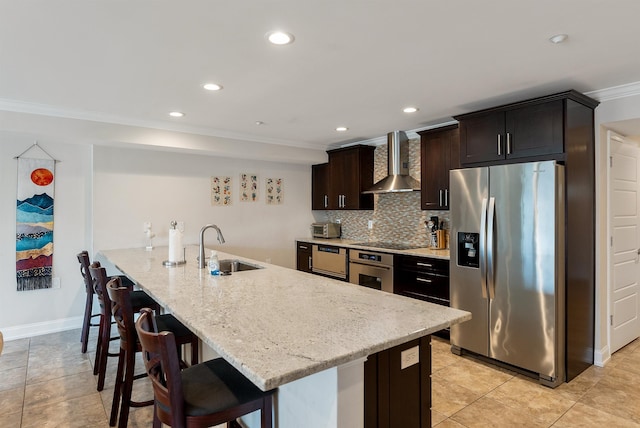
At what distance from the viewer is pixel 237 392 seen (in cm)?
149

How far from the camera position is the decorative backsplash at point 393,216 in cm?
475

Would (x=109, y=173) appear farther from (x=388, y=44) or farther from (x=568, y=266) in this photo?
(x=568, y=266)

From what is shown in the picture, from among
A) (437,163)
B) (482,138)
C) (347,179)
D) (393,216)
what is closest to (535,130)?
(482,138)

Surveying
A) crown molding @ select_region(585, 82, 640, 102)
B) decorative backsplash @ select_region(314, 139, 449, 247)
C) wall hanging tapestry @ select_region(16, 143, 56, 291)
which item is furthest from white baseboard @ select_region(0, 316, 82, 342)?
crown molding @ select_region(585, 82, 640, 102)

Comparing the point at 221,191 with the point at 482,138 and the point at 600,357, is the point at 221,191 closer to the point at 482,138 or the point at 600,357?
the point at 482,138

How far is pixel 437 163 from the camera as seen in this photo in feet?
13.7

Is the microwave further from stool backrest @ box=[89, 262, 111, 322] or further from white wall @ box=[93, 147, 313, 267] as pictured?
stool backrest @ box=[89, 262, 111, 322]

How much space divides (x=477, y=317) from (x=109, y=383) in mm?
3158

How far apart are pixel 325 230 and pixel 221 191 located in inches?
68.3

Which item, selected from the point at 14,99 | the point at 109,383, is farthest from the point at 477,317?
the point at 14,99

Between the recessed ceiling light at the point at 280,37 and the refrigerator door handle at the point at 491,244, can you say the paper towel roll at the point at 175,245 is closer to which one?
the recessed ceiling light at the point at 280,37

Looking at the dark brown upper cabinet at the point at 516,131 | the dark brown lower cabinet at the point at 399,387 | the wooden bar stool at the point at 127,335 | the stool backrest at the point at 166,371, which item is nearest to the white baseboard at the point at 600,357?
the dark brown upper cabinet at the point at 516,131

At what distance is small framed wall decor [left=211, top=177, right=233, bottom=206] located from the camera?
5104 mm

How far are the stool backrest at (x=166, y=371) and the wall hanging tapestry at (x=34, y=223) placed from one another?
11.7ft
